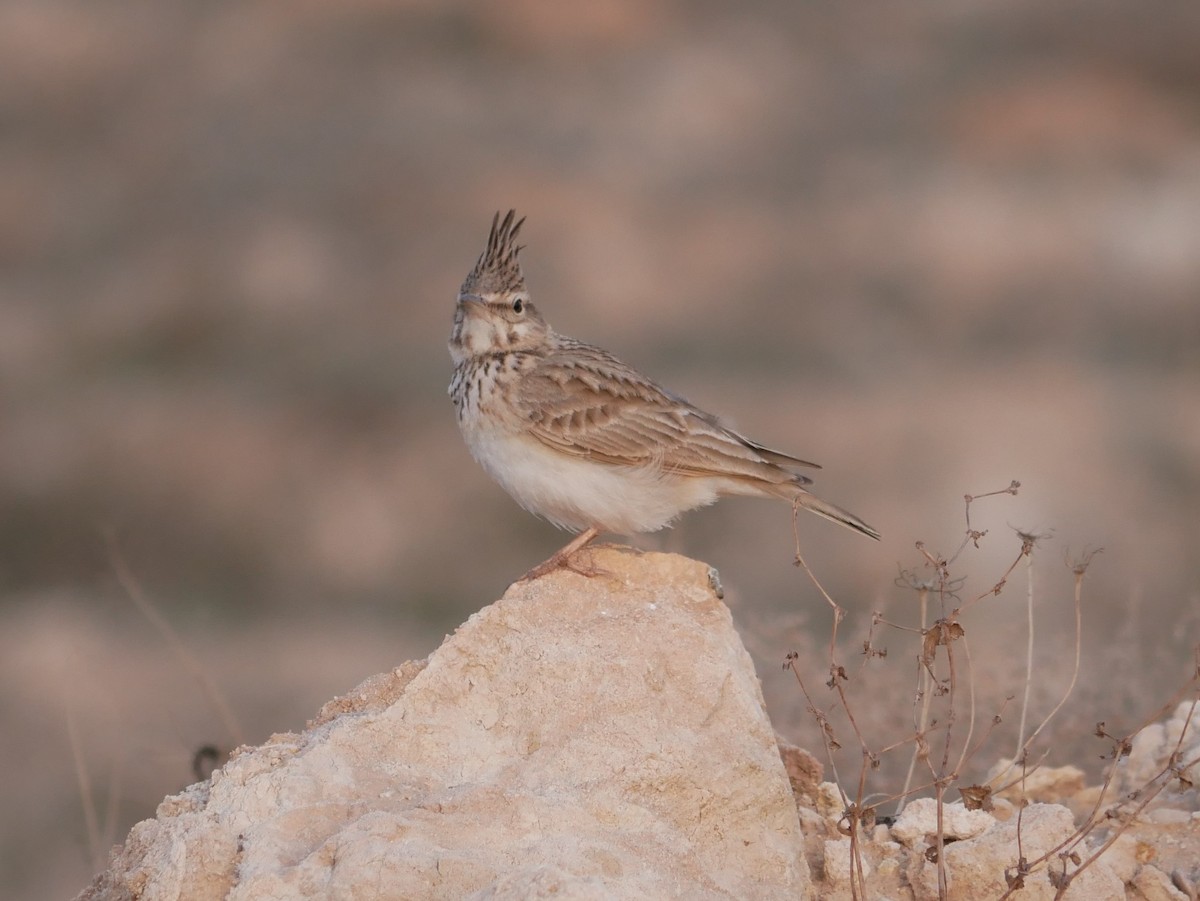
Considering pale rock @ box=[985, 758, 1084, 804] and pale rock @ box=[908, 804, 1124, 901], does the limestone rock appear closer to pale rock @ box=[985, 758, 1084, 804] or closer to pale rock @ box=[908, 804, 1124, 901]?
pale rock @ box=[908, 804, 1124, 901]

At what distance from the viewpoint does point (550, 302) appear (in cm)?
2256

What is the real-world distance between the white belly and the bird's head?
44cm

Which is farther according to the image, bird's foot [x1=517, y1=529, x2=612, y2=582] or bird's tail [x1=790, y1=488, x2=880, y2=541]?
bird's tail [x1=790, y1=488, x2=880, y2=541]

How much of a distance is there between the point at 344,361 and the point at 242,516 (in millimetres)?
3150

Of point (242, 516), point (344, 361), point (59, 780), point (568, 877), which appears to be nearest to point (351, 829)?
point (568, 877)

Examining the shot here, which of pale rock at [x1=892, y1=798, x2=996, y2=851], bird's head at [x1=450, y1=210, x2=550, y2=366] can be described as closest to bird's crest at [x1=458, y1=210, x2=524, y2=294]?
bird's head at [x1=450, y1=210, x2=550, y2=366]

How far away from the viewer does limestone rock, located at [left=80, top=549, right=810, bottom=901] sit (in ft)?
13.3

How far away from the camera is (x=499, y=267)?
696cm

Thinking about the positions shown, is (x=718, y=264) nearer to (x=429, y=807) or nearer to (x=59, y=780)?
(x=59, y=780)

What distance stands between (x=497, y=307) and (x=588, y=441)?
A: 2.35ft

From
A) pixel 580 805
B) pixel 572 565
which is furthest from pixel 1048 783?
pixel 580 805

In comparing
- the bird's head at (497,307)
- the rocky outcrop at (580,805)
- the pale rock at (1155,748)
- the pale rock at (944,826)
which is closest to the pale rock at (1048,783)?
the pale rock at (1155,748)

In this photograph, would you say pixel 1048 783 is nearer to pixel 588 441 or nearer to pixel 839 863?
pixel 839 863

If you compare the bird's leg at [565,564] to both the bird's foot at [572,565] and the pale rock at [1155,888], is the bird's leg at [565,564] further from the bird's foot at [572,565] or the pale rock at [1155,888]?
the pale rock at [1155,888]
